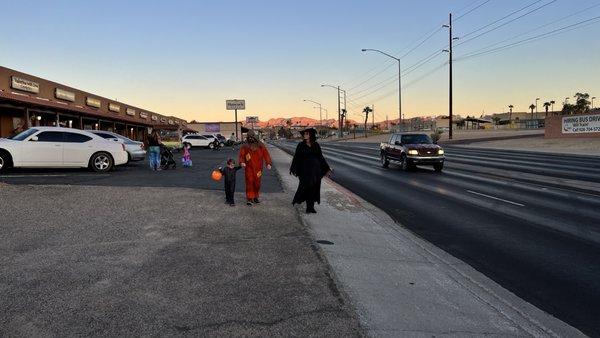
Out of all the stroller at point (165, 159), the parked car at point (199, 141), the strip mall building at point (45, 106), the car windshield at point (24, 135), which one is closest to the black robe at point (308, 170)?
the car windshield at point (24, 135)

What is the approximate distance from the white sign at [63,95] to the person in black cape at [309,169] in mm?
28909

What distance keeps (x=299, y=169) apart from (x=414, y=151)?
1298 cm

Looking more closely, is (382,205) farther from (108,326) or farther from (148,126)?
(148,126)

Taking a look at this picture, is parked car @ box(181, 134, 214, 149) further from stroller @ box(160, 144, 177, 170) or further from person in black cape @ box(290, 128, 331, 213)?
person in black cape @ box(290, 128, 331, 213)

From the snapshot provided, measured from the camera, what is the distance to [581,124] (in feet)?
158

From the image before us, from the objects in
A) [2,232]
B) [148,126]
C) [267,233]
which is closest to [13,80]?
[2,232]

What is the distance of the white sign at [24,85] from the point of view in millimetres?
27719

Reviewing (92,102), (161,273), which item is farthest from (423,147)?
(92,102)

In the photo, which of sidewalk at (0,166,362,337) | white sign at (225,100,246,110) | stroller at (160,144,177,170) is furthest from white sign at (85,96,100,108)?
white sign at (225,100,246,110)

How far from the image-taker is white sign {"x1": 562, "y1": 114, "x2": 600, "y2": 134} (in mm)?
46406

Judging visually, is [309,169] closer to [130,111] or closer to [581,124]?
[130,111]

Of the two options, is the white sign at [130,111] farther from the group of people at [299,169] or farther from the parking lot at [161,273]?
the group of people at [299,169]

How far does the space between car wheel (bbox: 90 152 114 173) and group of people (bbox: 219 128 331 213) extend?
8846 millimetres

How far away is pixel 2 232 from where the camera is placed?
23.4 ft
